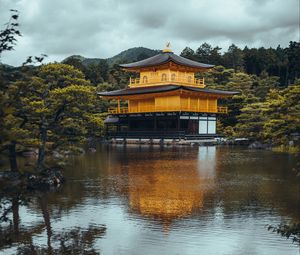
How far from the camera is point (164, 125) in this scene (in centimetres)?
5000

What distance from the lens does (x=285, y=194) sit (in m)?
14.7

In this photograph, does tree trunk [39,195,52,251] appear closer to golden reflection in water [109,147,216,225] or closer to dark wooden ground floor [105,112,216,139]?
golden reflection in water [109,147,216,225]

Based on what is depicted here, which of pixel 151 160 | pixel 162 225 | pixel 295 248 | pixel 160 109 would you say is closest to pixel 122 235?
pixel 162 225

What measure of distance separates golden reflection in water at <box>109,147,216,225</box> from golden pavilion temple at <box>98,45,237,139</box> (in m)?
22.0

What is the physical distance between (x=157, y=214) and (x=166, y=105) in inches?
1461

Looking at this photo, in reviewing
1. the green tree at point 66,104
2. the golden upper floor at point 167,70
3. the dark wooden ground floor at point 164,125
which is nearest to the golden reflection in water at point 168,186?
the green tree at point 66,104

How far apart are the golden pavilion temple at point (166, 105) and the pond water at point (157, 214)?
89.2 feet

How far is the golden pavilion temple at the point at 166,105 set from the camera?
155 ft

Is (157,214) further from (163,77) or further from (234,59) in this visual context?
(234,59)

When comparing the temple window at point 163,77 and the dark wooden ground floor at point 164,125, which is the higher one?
the temple window at point 163,77

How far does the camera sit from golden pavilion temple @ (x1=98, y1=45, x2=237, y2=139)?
155 ft

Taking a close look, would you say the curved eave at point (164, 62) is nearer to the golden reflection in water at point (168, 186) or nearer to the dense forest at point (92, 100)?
the dense forest at point (92, 100)

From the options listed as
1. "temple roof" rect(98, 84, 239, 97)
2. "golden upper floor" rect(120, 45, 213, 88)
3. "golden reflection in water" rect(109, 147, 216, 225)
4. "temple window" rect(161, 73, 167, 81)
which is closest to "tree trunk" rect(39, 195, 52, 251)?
"golden reflection in water" rect(109, 147, 216, 225)

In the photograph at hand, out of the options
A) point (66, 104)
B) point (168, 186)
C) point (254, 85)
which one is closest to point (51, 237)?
point (168, 186)
